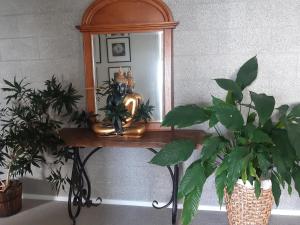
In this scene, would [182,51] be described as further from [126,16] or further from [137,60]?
[126,16]

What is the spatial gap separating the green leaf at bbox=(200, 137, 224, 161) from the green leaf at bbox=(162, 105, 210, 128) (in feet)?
0.45

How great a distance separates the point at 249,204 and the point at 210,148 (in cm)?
47

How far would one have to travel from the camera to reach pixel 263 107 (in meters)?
1.46

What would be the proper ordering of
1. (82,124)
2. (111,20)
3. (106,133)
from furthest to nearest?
1. (82,124)
2. (111,20)
3. (106,133)

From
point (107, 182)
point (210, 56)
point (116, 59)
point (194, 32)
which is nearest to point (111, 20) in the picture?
point (116, 59)

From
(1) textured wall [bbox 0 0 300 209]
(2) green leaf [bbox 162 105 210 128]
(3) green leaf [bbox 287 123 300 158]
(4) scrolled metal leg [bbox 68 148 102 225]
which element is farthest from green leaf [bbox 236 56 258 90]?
(4) scrolled metal leg [bbox 68 148 102 225]

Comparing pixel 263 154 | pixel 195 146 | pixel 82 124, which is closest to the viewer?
pixel 263 154

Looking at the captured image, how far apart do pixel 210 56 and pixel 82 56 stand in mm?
967

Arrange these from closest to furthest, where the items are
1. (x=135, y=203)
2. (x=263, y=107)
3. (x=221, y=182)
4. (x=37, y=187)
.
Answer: (x=263, y=107), (x=221, y=182), (x=135, y=203), (x=37, y=187)

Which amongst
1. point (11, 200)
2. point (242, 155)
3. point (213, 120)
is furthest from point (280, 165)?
point (11, 200)

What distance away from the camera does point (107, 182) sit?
91.1 inches

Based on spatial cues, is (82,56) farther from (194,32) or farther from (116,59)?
(194,32)

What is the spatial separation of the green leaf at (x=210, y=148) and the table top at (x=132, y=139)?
176mm

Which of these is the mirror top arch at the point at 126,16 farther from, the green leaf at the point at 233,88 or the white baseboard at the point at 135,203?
the white baseboard at the point at 135,203
